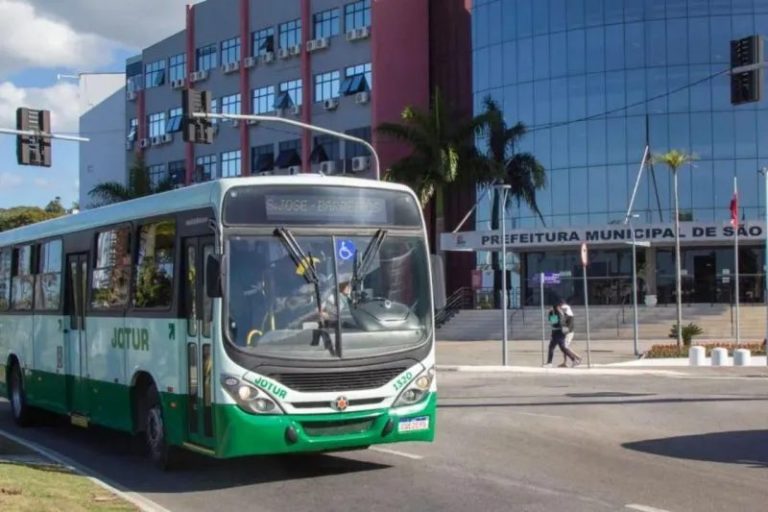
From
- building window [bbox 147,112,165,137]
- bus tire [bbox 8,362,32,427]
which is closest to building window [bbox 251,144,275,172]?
building window [bbox 147,112,165,137]

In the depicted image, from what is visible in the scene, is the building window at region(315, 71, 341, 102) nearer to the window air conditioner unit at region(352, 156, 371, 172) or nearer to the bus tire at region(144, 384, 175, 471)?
the window air conditioner unit at region(352, 156, 371, 172)

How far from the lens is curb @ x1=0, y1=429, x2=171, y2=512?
29.0 feet

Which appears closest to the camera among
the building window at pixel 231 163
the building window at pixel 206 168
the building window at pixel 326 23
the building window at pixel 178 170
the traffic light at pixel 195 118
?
the traffic light at pixel 195 118

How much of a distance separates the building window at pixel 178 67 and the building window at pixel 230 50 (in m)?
4.68

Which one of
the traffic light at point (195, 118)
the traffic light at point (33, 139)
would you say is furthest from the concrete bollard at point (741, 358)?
the traffic light at point (33, 139)

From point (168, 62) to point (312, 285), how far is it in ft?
219

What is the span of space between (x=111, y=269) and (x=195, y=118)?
11990 mm

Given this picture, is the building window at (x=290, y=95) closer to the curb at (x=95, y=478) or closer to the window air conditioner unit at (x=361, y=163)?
the window air conditioner unit at (x=361, y=163)

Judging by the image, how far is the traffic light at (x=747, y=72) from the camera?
17.8 meters

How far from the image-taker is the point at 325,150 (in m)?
60.5

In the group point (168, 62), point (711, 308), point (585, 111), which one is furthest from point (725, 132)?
point (168, 62)

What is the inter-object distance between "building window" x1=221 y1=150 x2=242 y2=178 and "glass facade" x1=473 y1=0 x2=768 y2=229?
59.5ft

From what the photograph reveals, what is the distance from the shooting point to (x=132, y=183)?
56.4m

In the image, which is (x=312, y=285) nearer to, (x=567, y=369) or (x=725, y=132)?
(x=567, y=369)
